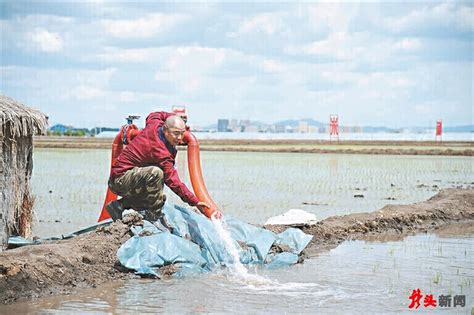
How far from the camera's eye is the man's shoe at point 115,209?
7.98m

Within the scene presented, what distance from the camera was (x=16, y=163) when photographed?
26.1ft

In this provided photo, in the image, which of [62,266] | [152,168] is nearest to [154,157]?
[152,168]

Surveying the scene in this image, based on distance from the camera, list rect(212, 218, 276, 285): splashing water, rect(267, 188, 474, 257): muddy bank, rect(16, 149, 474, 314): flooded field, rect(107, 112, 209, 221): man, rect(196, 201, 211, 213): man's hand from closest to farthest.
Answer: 1. rect(16, 149, 474, 314): flooded field
2. rect(212, 218, 276, 285): splashing water
3. rect(107, 112, 209, 221): man
4. rect(196, 201, 211, 213): man's hand
5. rect(267, 188, 474, 257): muddy bank

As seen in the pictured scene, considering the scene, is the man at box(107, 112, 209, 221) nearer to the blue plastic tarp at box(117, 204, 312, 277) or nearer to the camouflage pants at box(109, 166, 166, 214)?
the camouflage pants at box(109, 166, 166, 214)

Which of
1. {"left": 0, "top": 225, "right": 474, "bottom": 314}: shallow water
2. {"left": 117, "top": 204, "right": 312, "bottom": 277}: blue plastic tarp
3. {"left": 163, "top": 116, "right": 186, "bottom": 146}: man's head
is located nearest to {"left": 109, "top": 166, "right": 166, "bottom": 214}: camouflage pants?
{"left": 117, "top": 204, "right": 312, "bottom": 277}: blue plastic tarp

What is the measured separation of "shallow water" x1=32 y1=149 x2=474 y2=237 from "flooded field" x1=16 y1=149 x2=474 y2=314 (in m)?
0.02

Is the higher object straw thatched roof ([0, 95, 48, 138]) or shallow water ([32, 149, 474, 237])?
straw thatched roof ([0, 95, 48, 138])

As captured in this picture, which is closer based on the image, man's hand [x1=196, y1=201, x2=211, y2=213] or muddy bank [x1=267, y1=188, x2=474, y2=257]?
man's hand [x1=196, y1=201, x2=211, y2=213]

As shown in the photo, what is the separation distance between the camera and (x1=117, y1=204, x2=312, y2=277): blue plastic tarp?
728cm

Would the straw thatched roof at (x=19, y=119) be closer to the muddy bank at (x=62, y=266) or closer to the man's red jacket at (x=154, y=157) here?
the man's red jacket at (x=154, y=157)

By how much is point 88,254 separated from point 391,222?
4.77m

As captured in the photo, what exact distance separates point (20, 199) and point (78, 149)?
24.6m

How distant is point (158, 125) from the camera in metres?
7.70

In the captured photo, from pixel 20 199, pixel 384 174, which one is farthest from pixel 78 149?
pixel 20 199
